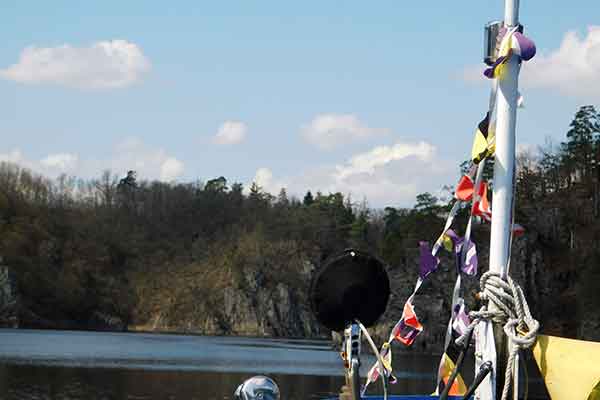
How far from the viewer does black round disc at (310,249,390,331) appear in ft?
21.2

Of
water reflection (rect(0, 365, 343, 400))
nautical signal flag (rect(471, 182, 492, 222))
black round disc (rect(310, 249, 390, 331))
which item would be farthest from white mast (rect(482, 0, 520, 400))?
water reflection (rect(0, 365, 343, 400))

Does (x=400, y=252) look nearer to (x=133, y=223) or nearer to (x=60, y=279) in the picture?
(x=60, y=279)

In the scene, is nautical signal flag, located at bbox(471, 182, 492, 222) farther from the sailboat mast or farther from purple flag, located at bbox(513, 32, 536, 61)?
purple flag, located at bbox(513, 32, 536, 61)

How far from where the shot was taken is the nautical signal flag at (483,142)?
7.59m

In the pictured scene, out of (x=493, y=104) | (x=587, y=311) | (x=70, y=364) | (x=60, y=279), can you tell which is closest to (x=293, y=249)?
(x=60, y=279)

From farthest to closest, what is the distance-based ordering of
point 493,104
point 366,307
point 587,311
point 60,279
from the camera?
point 60,279
point 587,311
point 493,104
point 366,307

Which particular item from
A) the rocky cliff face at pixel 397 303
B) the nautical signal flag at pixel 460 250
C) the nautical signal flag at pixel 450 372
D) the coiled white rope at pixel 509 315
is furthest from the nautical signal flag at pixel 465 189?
the rocky cliff face at pixel 397 303

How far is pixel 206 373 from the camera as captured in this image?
5062 cm

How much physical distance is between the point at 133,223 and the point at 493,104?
618ft

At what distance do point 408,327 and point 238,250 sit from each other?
164029 mm

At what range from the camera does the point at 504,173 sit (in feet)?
23.8

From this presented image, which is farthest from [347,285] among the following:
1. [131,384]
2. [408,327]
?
[131,384]

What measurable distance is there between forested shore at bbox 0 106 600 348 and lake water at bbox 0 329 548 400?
34.6m

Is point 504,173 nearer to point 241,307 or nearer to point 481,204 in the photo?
point 481,204
